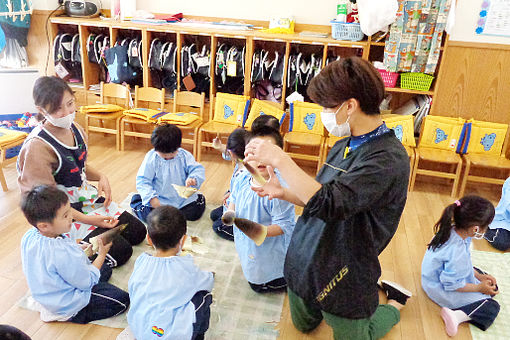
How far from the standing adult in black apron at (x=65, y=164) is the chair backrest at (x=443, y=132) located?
3092 millimetres

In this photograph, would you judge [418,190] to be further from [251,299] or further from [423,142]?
[251,299]

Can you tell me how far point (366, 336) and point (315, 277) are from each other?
39 cm

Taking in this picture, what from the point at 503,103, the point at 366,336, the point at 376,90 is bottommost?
the point at 366,336

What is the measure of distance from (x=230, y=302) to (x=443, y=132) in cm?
290

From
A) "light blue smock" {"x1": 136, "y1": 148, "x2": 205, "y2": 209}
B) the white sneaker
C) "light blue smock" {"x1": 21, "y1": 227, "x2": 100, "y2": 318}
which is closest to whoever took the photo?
"light blue smock" {"x1": 21, "y1": 227, "x2": 100, "y2": 318}

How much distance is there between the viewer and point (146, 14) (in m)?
4.61

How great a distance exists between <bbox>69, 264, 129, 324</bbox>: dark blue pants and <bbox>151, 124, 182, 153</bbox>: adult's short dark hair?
1028 millimetres

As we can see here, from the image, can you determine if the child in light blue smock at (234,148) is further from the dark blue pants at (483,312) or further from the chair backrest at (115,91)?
the chair backrest at (115,91)

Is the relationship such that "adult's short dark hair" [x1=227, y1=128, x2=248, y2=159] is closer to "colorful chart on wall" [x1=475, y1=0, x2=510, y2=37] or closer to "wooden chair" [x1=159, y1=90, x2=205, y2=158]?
"wooden chair" [x1=159, y1=90, x2=205, y2=158]

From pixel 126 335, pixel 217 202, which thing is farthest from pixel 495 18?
pixel 126 335

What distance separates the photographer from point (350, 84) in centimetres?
135

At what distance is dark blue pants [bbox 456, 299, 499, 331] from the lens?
90.4 inches

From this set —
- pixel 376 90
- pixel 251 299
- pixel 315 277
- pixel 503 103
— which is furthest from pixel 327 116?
pixel 503 103

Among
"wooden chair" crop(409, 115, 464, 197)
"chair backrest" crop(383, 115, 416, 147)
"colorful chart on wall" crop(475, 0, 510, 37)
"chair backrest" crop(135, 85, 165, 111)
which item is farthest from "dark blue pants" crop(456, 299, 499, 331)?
"chair backrest" crop(135, 85, 165, 111)
